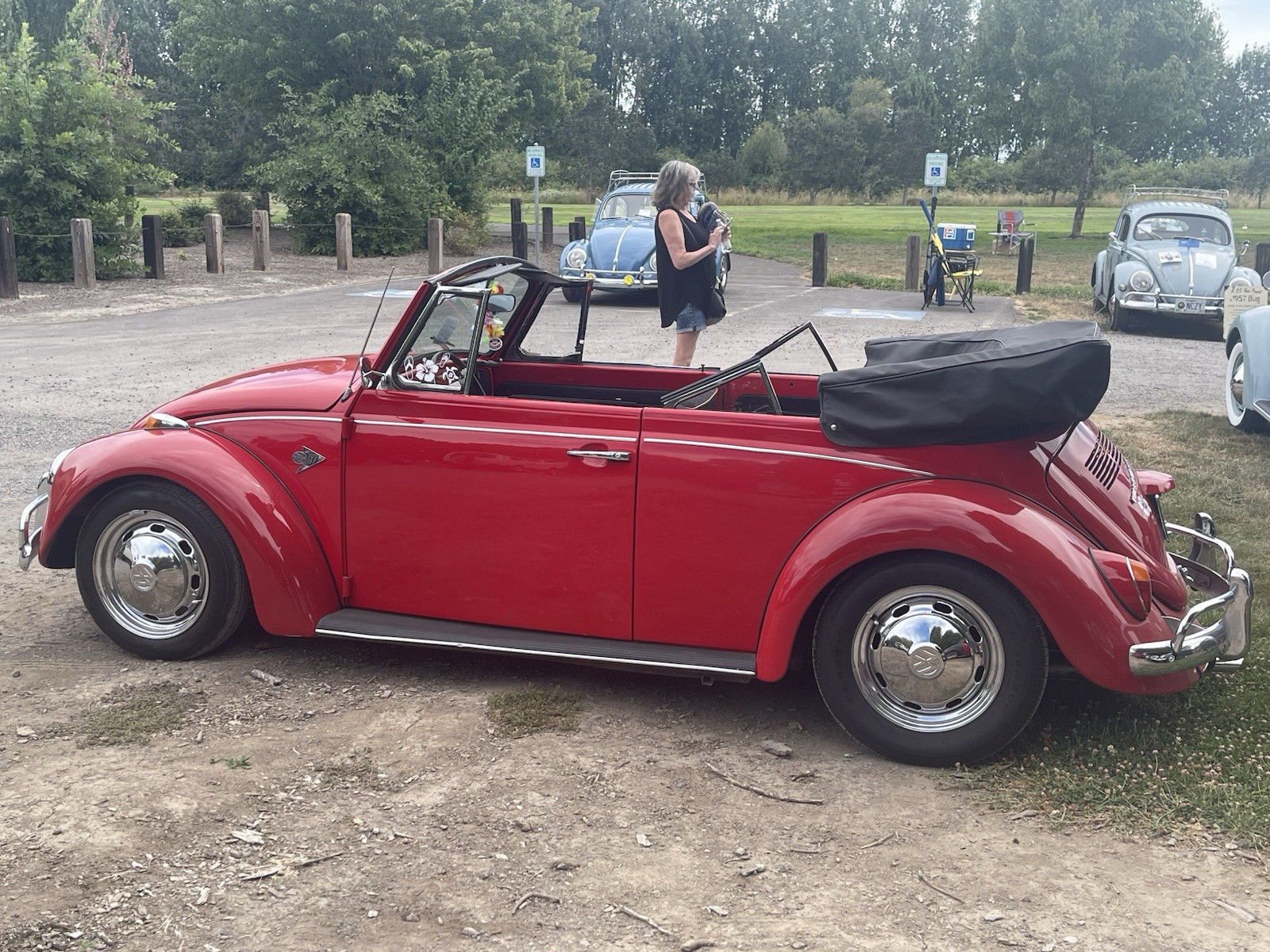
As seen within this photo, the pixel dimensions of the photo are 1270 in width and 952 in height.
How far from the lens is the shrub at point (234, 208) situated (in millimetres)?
29031

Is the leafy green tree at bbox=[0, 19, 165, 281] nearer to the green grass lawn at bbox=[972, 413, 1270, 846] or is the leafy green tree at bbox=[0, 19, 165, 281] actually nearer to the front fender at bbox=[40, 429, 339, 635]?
the front fender at bbox=[40, 429, 339, 635]

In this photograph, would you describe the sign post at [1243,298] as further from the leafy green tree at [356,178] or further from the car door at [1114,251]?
the leafy green tree at [356,178]

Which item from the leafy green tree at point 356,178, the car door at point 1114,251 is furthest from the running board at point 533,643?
the leafy green tree at point 356,178

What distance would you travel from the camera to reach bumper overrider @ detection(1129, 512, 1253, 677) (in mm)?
3652

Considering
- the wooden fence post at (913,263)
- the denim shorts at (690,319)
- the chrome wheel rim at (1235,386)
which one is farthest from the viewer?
the wooden fence post at (913,263)

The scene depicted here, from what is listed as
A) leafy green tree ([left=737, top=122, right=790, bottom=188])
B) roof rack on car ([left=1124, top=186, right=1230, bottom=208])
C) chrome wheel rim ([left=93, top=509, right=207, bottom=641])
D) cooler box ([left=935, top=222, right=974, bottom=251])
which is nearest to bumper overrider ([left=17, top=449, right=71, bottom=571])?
chrome wheel rim ([left=93, top=509, right=207, bottom=641])

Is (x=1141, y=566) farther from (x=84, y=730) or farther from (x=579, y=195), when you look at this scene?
(x=579, y=195)

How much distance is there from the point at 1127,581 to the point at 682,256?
4.97 meters

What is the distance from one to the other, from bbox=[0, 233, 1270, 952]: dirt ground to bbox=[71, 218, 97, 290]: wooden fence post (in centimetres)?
1512

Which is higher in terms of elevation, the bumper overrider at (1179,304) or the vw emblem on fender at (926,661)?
the bumper overrider at (1179,304)

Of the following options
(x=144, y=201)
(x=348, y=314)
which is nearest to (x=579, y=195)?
(x=144, y=201)

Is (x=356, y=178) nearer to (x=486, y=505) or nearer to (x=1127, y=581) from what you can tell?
(x=486, y=505)

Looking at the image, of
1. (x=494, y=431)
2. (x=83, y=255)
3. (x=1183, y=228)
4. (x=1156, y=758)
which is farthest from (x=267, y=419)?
(x=1183, y=228)

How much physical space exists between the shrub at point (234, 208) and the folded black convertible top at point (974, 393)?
1080 inches
